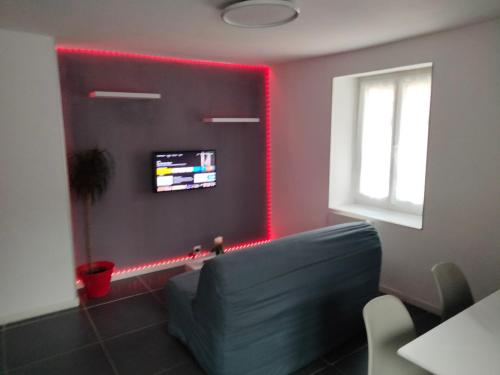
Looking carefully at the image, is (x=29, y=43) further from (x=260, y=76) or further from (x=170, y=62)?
(x=260, y=76)

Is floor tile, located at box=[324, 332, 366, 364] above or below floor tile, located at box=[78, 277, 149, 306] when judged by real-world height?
below

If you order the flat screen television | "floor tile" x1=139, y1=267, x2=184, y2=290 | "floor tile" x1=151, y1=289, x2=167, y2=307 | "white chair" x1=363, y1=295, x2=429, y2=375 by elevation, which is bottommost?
"floor tile" x1=151, y1=289, x2=167, y2=307

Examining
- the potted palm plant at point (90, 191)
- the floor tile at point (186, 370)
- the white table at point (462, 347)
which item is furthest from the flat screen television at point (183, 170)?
the white table at point (462, 347)

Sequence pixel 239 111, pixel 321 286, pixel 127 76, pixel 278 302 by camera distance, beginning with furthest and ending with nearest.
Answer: pixel 239 111 < pixel 127 76 < pixel 321 286 < pixel 278 302

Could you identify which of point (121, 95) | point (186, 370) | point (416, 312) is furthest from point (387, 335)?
point (121, 95)

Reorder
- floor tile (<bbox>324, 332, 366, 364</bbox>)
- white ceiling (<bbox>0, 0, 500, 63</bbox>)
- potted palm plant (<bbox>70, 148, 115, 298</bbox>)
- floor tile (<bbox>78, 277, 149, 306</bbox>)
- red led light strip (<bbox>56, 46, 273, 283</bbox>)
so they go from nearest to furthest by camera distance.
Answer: white ceiling (<bbox>0, 0, 500, 63</bbox>)
floor tile (<bbox>324, 332, 366, 364</bbox>)
potted palm plant (<bbox>70, 148, 115, 298</bbox>)
floor tile (<bbox>78, 277, 149, 306</bbox>)
red led light strip (<bbox>56, 46, 273, 283</bbox>)

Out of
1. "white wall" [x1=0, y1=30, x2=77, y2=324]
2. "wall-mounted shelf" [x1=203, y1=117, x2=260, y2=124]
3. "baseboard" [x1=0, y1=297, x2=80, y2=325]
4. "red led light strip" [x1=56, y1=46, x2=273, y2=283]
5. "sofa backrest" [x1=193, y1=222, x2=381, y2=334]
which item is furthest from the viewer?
"wall-mounted shelf" [x1=203, y1=117, x2=260, y2=124]

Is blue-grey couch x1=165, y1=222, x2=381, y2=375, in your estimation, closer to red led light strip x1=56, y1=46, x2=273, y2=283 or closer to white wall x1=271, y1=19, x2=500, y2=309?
white wall x1=271, y1=19, x2=500, y2=309

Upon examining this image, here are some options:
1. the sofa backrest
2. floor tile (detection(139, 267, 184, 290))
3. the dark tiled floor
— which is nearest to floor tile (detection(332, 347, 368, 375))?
the dark tiled floor

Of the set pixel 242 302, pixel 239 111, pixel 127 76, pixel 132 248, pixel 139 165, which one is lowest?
pixel 132 248

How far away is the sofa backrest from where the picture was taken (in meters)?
2.25

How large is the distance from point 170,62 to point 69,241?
2312 mm

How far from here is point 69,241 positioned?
3.55m

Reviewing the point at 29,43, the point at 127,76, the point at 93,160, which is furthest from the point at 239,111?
the point at 29,43
